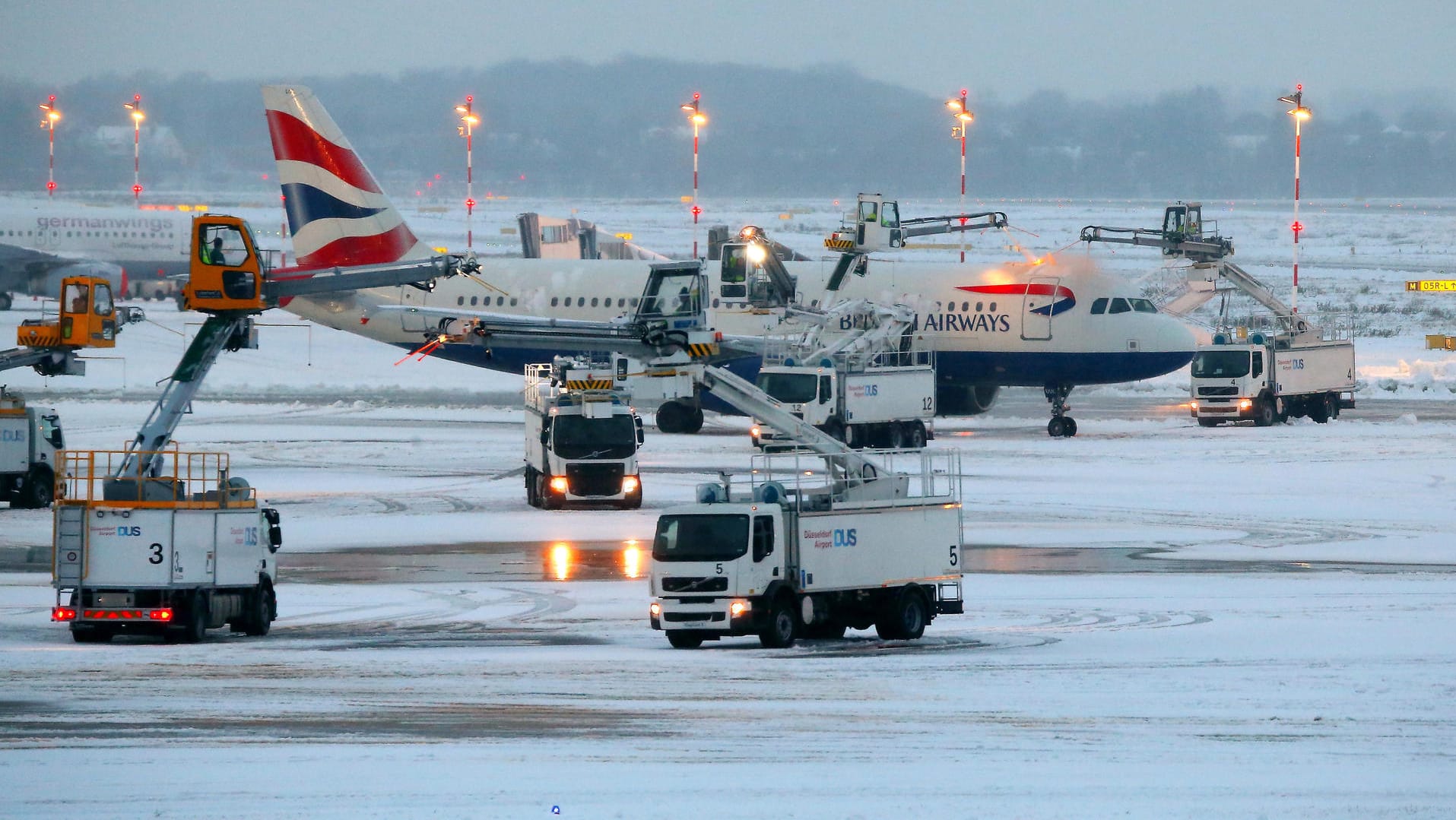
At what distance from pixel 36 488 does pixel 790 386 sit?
60.1 ft

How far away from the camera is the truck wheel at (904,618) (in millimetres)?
22109

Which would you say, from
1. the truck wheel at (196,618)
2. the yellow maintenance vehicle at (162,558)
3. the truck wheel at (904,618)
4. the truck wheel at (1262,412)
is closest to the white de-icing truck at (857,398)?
the truck wheel at (1262,412)

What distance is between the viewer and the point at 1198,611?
77.3ft

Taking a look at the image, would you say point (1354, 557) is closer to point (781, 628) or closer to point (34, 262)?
point (781, 628)

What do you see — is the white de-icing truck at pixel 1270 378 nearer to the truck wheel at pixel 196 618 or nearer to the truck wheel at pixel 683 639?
the truck wheel at pixel 683 639

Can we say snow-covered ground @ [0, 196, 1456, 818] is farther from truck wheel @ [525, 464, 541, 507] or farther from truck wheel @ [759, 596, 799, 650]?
truck wheel @ [525, 464, 541, 507]

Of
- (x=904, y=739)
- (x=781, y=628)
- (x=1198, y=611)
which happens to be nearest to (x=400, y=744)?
(x=904, y=739)

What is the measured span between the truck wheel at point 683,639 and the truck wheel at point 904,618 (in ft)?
7.93

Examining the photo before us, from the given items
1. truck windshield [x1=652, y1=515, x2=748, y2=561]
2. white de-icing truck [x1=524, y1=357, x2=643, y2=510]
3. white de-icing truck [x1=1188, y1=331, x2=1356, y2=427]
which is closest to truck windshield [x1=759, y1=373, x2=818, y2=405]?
white de-icing truck [x1=524, y1=357, x2=643, y2=510]

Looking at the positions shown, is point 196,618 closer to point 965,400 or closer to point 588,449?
point 588,449

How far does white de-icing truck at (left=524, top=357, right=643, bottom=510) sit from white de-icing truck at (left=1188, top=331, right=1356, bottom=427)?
2386 centimetres

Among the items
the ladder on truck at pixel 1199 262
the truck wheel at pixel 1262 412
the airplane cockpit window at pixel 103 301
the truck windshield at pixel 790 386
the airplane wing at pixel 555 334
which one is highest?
the ladder on truck at pixel 1199 262

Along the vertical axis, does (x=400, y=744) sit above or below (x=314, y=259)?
below

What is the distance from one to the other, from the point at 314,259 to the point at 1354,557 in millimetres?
31454
